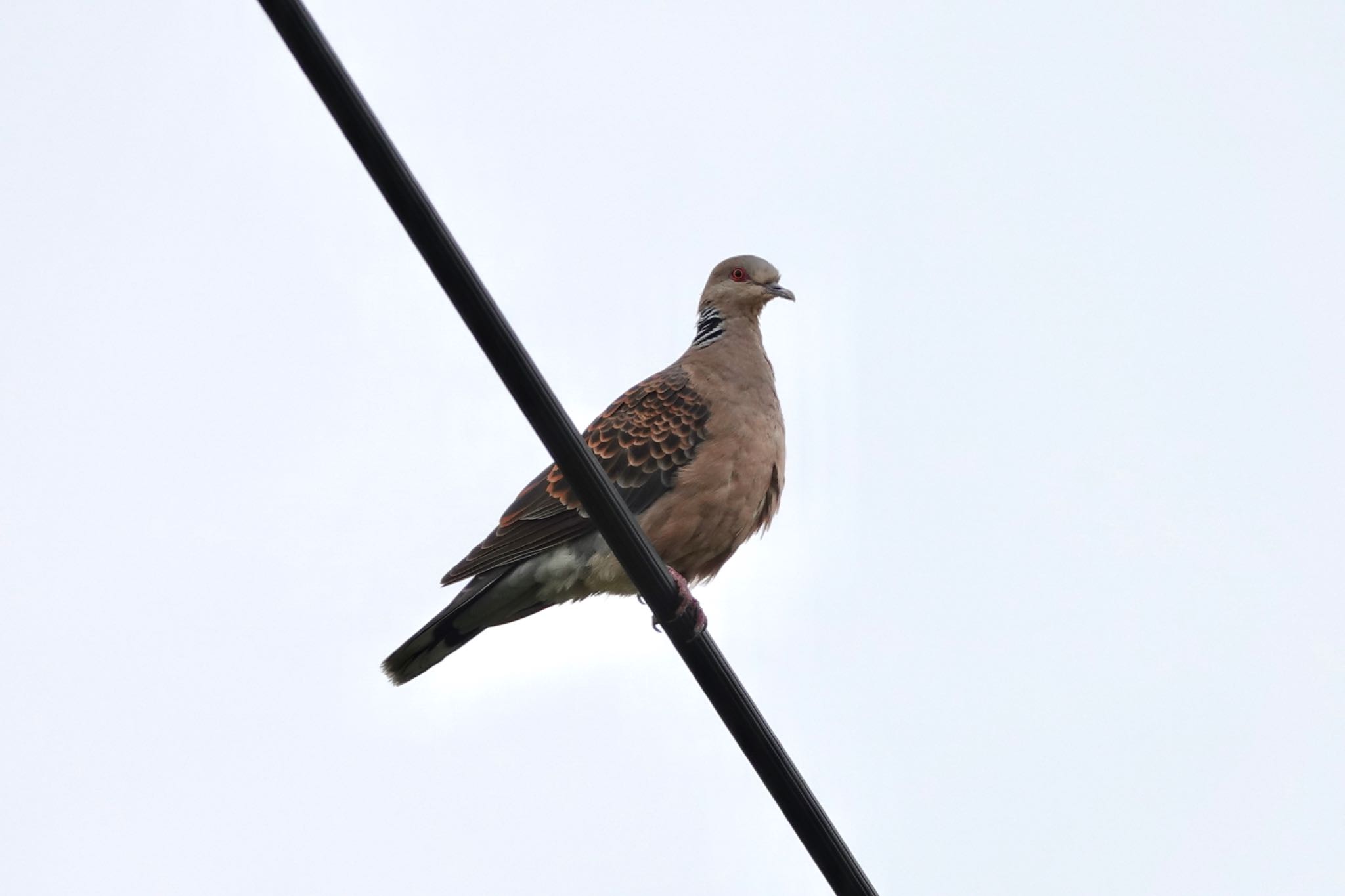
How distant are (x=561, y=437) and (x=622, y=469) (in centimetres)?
282

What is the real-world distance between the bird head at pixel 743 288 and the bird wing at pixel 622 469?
0.57 metres

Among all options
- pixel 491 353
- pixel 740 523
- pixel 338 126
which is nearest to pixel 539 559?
pixel 740 523

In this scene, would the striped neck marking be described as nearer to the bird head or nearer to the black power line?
the bird head

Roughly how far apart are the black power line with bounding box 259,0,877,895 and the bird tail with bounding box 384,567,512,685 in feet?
5.85

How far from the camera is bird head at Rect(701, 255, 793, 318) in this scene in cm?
660


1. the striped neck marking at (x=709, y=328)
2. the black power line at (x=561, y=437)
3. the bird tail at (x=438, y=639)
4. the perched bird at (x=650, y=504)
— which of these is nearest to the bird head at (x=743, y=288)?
the striped neck marking at (x=709, y=328)

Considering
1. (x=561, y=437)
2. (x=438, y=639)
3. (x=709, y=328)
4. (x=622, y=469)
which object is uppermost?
(x=709, y=328)

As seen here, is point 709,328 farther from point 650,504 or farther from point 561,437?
point 561,437

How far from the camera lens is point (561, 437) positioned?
9.66 feet

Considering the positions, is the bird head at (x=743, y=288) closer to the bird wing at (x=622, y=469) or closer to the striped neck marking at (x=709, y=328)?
the striped neck marking at (x=709, y=328)

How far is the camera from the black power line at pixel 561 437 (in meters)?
2.49

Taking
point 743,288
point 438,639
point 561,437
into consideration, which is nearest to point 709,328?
point 743,288

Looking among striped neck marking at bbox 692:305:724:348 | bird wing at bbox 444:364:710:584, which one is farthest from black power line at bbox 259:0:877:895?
striped neck marking at bbox 692:305:724:348

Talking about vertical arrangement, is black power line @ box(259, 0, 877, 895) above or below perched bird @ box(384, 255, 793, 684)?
below
